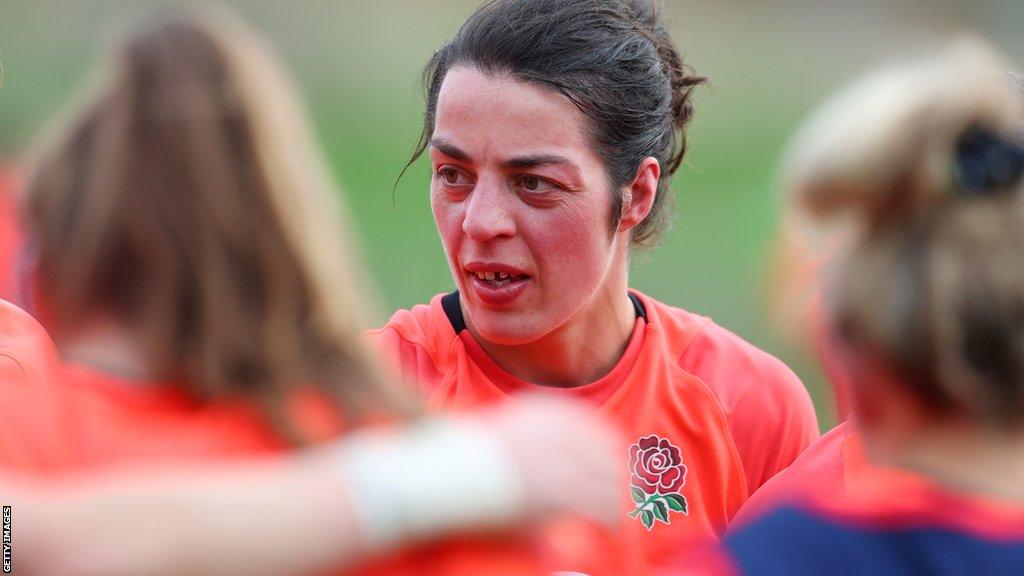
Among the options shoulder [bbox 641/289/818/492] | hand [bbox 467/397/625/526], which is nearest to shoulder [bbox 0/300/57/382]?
hand [bbox 467/397/625/526]

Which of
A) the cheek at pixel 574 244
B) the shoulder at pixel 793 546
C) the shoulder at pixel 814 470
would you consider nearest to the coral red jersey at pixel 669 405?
the cheek at pixel 574 244

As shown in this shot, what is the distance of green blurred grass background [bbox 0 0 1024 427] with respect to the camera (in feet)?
42.1

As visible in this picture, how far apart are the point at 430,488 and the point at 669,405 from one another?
5.39ft

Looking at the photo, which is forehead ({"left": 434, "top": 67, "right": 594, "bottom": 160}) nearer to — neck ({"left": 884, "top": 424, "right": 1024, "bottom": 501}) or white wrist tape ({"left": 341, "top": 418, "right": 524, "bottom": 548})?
neck ({"left": 884, "top": 424, "right": 1024, "bottom": 501})

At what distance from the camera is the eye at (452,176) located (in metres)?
2.61

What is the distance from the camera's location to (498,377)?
2.71m

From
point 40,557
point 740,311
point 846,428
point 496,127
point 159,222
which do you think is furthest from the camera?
point 740,311

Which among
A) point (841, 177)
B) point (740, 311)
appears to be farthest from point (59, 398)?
point (740, 311)

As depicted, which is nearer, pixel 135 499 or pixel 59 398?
pixel 135 499

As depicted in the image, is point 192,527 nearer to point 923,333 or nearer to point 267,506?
point 267,506

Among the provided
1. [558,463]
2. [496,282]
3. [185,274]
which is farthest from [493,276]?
[558,463]

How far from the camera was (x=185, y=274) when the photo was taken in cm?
123

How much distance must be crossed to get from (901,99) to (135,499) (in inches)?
34.9

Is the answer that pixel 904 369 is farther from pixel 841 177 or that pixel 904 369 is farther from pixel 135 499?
pixel 135 499
